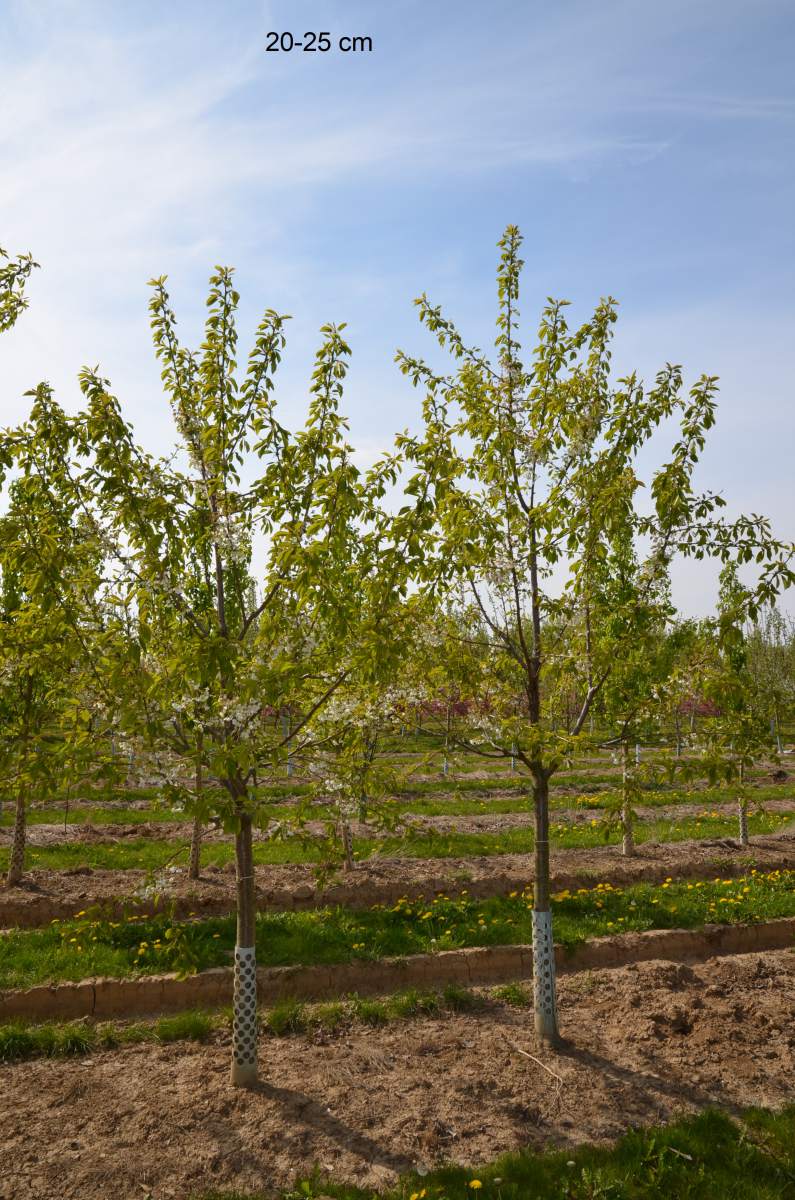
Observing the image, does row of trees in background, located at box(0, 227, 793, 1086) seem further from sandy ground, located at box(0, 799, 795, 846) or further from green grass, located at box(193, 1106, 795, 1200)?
sandy ground, located at box(0, 799, 795, 846)

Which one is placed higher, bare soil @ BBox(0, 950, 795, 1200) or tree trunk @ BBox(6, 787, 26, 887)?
tree trunk @ BBox(6, 787, 26, 887)

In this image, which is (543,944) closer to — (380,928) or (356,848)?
(380,928)

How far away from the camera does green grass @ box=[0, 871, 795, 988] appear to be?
851 centimetres

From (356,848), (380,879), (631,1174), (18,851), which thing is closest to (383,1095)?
(631,1174)

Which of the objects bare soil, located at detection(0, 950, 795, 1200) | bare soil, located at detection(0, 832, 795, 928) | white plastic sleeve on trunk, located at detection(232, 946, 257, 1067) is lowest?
bare soil, located at detection(0, 950, 795, 1200)

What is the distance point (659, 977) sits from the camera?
8398 millimetres

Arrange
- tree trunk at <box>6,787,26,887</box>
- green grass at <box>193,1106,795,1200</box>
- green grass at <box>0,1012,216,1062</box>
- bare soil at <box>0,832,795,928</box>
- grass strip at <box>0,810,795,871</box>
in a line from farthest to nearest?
grass strip at <box>0,810,795,871</box> → tree trunk at <box>6,787,26,887</box> → bare soil at <box>0,832,795,928</box> → green grass at <box>0,1012,216,1062</box> → green grass at <box>193,1106,795,1200</box>

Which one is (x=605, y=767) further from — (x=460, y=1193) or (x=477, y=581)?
(x=460, y=1193)

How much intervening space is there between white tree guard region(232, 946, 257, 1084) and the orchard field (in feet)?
0.09

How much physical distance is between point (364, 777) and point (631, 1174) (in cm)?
331

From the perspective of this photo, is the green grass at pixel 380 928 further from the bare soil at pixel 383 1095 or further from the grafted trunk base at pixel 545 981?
the grafted trunk base at pixel 545 981

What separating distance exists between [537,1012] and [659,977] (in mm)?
1924

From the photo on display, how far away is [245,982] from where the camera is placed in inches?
254

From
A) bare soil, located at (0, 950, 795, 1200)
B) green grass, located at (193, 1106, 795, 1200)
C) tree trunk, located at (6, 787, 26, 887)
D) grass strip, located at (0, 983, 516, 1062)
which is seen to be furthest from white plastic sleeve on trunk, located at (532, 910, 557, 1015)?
tree trunk, located at (6, 787, 26, 887)
